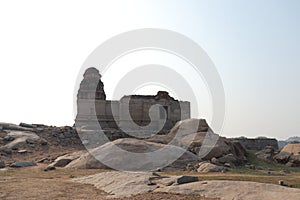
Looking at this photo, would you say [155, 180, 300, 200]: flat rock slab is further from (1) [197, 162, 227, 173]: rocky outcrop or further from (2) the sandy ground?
(1) [197, 162, 227, 173]: rocky outcrop

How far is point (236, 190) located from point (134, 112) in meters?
23.9

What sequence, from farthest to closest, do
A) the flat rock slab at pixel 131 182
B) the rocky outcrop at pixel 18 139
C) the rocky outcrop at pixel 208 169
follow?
the rocky outcrop at pixel 18 139
the rocky outcrop at pixel 208 169
the flat rock slab at pixel 131 182

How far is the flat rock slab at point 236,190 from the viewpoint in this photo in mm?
6830

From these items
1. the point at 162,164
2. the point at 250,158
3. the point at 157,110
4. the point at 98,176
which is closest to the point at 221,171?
the point at 162,164

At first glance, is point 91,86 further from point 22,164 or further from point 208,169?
point 208,169

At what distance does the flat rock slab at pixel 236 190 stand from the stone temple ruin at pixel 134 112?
21.0 meters

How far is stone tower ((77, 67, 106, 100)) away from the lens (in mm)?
33875

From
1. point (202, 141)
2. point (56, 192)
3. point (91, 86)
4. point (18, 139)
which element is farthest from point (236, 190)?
point (91, 86)

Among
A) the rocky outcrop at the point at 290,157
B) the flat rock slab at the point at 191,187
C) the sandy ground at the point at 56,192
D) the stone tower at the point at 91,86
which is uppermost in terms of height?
the stone tower at the point at 91,86

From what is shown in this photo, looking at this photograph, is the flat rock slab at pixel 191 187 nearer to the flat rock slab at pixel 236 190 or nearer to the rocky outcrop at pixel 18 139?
the flat rock slab at pixel 236 190

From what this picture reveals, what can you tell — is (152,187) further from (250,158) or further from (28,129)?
(28,129)

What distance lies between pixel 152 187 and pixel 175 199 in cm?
156

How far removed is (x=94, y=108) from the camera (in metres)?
31.7

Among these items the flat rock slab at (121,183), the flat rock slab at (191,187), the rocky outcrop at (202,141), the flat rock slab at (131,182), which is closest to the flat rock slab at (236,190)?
the flat rock slab at (191,187)
